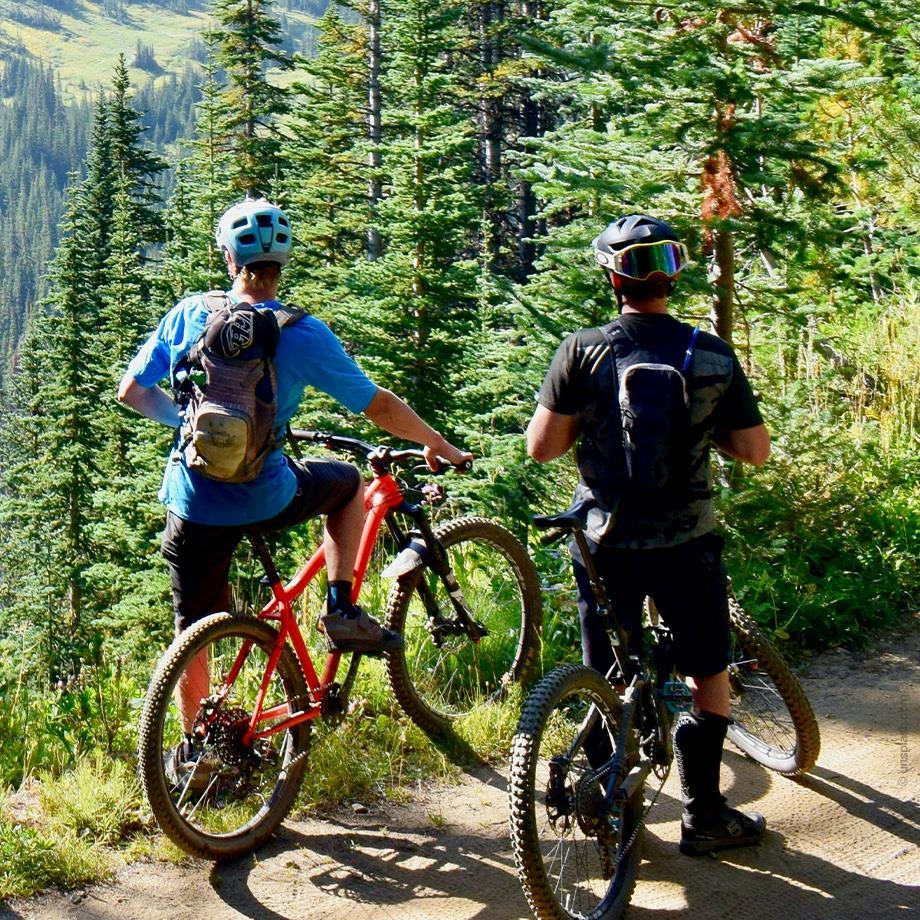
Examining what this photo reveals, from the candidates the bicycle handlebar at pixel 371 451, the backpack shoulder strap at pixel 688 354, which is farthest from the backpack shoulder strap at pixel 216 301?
the backpack shoulder strap at pixel 688 354

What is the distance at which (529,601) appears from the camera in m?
5.69

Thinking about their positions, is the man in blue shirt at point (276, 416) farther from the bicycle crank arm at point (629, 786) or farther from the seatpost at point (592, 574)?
the bicycle crank arm at point (629, 786)

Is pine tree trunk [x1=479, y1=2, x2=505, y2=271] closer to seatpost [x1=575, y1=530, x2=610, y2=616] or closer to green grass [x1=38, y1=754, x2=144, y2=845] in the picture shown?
green grass [x1=38, y1=754, x2=144, y2=845]

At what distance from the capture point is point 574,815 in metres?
3.87

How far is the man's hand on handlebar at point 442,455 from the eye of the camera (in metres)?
4.82

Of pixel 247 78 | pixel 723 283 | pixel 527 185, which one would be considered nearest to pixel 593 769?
pixel 723 283

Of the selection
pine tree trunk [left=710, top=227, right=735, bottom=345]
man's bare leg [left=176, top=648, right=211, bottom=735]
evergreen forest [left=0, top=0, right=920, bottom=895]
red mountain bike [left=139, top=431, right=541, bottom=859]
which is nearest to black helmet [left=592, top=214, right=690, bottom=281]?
red mountain bike [left=139, top=431, right=541, bottom=859]

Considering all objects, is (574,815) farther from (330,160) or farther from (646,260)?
(330,160)

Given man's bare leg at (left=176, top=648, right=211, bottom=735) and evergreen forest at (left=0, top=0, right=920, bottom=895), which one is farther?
evergreen forest at (left=0, top=0, right=920, bottom=895)

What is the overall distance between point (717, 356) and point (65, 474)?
35.2 m

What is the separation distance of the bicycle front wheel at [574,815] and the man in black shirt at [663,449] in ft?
1.01

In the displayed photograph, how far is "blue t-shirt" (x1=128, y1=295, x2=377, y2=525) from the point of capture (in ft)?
14.0

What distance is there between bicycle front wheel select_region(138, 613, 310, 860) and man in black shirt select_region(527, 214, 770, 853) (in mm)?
1273

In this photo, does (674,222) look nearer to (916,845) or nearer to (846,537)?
(846,537)
